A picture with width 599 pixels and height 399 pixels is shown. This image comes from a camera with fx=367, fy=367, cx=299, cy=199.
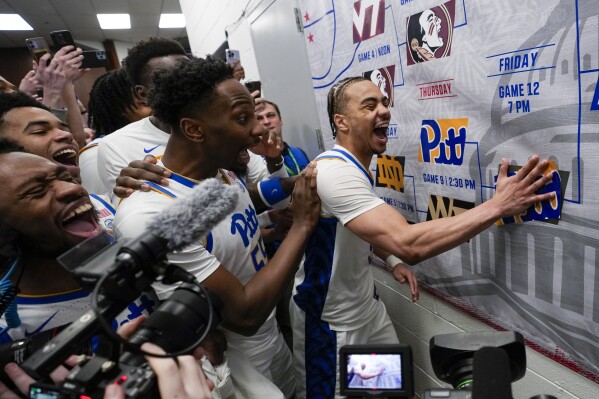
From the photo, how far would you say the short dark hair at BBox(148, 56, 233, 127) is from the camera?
1054 mm

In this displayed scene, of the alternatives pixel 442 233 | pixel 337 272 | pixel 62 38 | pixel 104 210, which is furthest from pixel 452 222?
pixel 62 38

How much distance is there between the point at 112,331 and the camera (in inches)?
16.4

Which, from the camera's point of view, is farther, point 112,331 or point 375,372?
point 375,372

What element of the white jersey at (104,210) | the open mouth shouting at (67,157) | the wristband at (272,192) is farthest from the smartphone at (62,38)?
the wristband at (272,192)

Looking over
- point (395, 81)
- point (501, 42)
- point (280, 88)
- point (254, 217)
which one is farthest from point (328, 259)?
point (280, 88)

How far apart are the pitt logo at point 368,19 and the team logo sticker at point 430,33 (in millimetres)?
155

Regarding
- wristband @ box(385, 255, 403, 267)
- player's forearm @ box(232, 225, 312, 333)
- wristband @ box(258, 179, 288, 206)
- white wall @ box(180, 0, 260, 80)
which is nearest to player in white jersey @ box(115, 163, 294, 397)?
player's forearm @ box(232, 225, 312, 333)

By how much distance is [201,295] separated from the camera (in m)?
0.51

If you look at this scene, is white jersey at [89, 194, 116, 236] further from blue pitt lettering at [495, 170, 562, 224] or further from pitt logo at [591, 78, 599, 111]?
pitt logo at [591, 78, 599, 111]

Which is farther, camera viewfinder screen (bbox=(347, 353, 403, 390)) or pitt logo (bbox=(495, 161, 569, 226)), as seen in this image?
pitt logo (bbox=(495, 161, 569, 226))

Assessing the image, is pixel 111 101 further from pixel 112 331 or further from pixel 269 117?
pixel 112 331

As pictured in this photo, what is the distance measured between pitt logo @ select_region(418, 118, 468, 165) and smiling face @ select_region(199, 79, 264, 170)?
59cm

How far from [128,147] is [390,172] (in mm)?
1069

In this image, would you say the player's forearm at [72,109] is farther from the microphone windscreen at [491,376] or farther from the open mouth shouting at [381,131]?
the microphone windscreen at [491,376]
